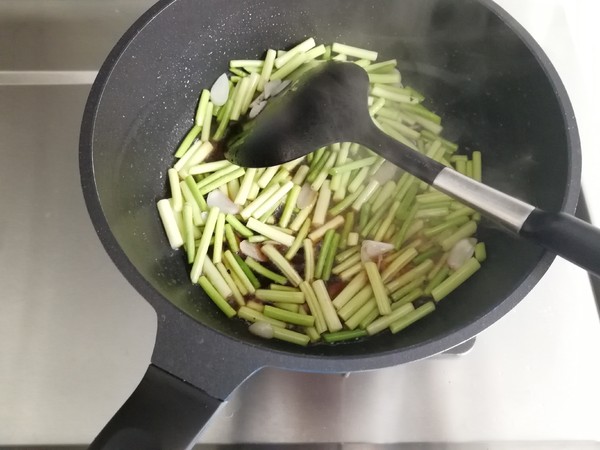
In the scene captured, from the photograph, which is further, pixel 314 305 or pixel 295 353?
pixel 314 305

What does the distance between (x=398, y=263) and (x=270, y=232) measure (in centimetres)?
19

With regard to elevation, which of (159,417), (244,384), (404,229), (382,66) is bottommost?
(244,384)

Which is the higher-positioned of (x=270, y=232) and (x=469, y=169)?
(x=469, y=169)

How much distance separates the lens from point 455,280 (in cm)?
77

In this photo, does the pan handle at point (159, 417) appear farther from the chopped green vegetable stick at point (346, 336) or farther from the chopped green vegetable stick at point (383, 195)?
the chopped green vegetable stick at point (383, 195)

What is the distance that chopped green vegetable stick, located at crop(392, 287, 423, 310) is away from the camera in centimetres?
79

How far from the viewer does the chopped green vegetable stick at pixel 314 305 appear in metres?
0.77

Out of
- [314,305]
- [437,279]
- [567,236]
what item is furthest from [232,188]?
[567,236]

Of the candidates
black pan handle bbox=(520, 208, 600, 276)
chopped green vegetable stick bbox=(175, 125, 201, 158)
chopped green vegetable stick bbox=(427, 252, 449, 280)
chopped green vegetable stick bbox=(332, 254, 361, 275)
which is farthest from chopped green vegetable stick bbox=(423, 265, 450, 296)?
chopped green vegetable stick bbox=(175, 125, 201, 158)

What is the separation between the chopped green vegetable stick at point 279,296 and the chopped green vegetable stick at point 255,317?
31 mm

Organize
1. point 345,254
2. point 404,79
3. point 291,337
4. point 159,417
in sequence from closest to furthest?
1. point 159,417
2. point 291,337
3. point 345,254
4. point 404,79

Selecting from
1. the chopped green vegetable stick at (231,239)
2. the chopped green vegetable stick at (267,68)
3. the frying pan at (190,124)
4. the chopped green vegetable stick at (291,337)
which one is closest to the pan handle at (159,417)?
the frying pan at (190,124)

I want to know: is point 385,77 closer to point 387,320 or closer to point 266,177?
point 266,177

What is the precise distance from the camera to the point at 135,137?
792 mm
